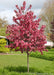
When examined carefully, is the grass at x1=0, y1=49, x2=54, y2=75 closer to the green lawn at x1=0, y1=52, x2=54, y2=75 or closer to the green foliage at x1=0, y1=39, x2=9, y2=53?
the green lawn at x1=0, y1=52, x2=54, y2=75

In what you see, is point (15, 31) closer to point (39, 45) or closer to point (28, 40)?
point (28, 40)

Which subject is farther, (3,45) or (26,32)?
(3,45)

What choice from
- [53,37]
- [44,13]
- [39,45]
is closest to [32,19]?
[39,45]

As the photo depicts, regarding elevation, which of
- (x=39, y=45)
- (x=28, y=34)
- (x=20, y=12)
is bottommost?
(x=39, y=45)

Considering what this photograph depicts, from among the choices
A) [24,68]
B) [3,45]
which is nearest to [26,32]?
[24,68]

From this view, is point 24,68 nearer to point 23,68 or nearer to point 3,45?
point 23,68

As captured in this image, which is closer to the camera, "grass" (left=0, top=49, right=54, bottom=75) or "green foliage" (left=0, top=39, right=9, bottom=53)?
"grass" (left=0, top=49, right=54, bottom=75)

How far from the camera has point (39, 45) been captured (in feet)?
27.1

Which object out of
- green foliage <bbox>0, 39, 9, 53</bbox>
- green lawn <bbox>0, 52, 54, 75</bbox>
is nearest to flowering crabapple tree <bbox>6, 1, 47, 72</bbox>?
green lawn <bbox>0, 52, 54, 75</bbox>

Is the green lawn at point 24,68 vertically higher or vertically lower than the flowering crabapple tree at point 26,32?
lower

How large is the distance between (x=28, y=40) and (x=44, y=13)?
31537 mm

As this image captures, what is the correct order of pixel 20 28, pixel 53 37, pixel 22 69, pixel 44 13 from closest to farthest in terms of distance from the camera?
pixel 20 28 → pixel 22 69 → pixel 53 37 → pixel 44 13

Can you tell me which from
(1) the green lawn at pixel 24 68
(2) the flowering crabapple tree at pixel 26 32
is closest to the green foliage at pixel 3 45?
(1) the green lawn at pixel 24 68

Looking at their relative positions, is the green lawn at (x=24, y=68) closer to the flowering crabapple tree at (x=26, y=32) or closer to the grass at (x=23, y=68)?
the grass at (x=23, y=68)
